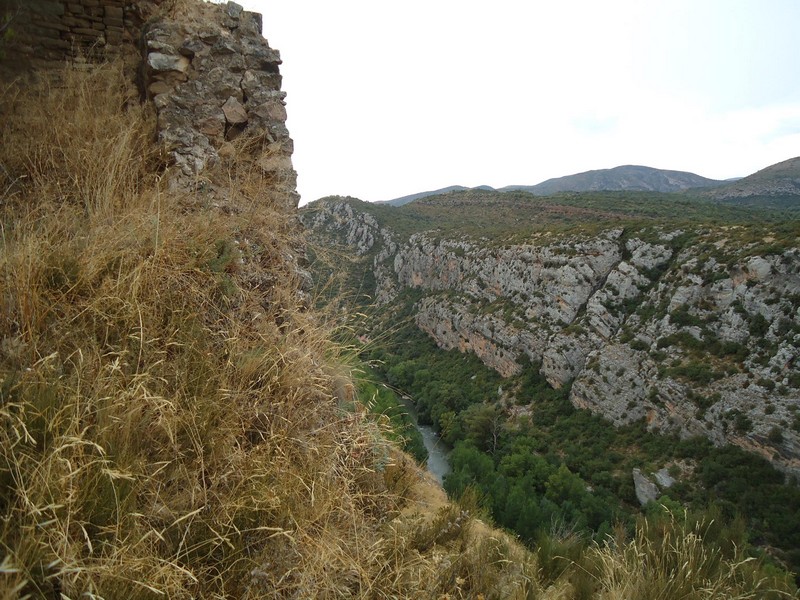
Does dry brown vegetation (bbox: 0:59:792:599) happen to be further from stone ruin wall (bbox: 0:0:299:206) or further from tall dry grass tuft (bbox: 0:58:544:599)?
stone ruin wall (bbox: 0:0:299:206)

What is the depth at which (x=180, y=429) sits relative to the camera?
66.7 inches

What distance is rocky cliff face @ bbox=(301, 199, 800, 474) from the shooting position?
2384 centimetres

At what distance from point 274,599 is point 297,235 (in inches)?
112

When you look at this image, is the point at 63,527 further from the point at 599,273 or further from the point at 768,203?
the point at 768,203

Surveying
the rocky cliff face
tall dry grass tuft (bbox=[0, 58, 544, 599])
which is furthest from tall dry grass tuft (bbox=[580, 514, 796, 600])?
the rocky cliff face

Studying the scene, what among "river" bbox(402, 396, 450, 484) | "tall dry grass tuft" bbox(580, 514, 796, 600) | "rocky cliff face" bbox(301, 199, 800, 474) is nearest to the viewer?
"tall dry grass tuft" bbox(580, 514, 796, 600)

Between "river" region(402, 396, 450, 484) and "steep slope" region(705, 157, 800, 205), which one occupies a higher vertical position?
"steep slope" region(705, 157, 800, 205)

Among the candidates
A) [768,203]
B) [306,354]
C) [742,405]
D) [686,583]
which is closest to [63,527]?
[306,354]

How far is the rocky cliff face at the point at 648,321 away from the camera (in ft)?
78.2

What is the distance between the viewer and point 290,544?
1681mm

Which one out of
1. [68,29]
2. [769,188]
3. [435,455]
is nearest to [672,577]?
[68,29]

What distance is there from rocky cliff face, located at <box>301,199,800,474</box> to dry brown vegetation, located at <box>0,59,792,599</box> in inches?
484

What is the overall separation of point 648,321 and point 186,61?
3419 cm

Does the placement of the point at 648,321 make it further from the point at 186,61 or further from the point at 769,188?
the point at 769,188
